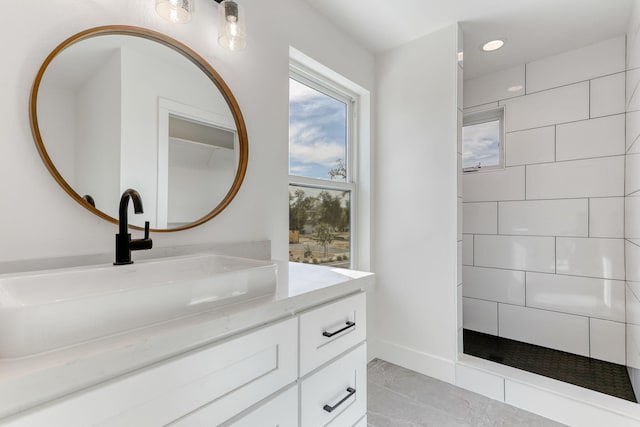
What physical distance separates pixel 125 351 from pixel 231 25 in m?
1.14

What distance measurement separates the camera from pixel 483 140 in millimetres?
2539

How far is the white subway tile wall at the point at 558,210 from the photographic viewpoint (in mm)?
1982

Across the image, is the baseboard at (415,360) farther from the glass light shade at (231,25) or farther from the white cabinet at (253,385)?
the glass light shade at (231,25)

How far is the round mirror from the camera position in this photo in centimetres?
88

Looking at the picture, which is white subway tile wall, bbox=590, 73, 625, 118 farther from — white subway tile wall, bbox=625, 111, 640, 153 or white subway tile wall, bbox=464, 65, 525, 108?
white subway tile wall, bbox=464, 65, 525, 108

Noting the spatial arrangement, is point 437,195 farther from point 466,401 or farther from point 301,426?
point 301,426

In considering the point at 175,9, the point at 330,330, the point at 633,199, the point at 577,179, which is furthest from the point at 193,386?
the point at 577,179

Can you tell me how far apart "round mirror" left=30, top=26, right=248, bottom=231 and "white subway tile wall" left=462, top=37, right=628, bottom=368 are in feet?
6.85

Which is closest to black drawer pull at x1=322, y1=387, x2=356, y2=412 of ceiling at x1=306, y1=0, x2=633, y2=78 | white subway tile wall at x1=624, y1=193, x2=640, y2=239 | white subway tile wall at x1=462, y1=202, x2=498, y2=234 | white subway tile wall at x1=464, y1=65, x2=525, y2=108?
white subway tile wall at x1=624, y1=193, x2=640, y2=239

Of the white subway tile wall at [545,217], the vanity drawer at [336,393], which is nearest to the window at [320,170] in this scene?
the vanity drawer at [336,393]

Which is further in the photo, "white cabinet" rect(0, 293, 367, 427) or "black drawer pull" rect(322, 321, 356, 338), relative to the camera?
"black drawer pull" rect(322, 321, 356, 338)

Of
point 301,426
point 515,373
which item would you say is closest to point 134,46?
point 301,426

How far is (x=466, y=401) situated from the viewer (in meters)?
1.74

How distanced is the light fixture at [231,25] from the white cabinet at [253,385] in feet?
3.39
